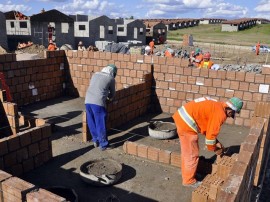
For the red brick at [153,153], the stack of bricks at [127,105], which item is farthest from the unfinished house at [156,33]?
the red brick at [153,153]

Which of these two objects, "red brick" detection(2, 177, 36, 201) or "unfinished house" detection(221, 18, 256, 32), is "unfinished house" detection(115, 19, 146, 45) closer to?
"unfinished house" detection(221, 18, 256, 32)

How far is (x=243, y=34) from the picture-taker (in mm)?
54438

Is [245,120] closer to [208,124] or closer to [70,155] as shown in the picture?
[208,124]

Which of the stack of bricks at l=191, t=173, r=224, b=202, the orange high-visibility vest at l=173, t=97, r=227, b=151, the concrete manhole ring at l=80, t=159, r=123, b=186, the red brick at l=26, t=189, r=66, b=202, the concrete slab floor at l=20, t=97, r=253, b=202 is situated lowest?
the concrete slab floor at l=20, t=97, r=253, b=202

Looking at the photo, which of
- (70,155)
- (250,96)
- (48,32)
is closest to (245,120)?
(250,96)

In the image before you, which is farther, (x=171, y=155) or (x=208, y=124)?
(x=171, y=155)

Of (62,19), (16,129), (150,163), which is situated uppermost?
(62,19)

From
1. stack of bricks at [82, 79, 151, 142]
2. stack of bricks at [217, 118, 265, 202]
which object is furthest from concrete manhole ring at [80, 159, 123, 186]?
stack of bricks at [217, 118, 265, 202]

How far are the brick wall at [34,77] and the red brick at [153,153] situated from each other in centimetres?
488

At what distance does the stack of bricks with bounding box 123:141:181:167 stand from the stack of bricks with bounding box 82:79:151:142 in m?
1.09

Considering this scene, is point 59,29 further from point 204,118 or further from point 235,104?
point 235,104

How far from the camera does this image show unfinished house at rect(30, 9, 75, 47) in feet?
81.9

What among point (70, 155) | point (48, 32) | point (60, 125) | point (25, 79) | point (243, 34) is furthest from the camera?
point (243, 34)

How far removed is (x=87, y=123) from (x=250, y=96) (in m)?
4.07
